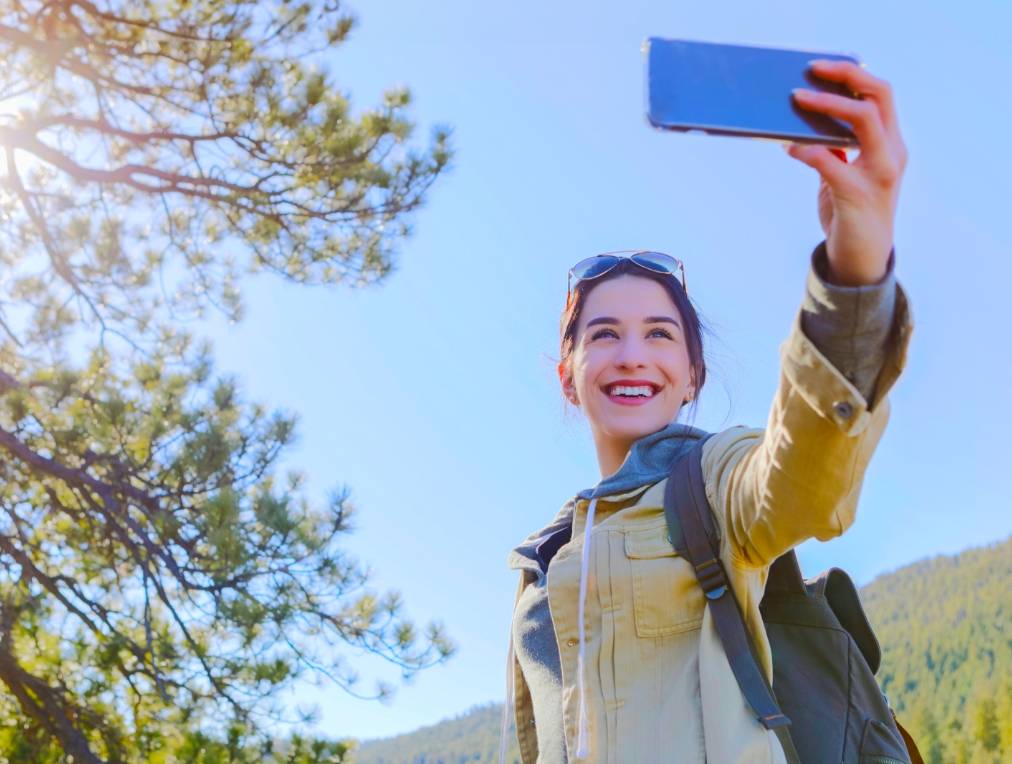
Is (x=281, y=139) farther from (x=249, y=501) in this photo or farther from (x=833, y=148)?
(x=833, y=148)

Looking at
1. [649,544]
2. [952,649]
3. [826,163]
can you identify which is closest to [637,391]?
[649,544]

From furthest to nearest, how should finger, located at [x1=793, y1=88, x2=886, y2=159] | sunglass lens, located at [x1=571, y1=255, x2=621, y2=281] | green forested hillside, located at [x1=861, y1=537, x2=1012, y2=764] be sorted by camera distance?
1. green forested hillside, located at [x1=861, y1=537, x2=1012, y2=764]
2. sunglass lens, located at [x1=571, y1=255, x2=621, y2=281]
3. finger, located at [x1=793, y1=88, x2=886, y2=159]

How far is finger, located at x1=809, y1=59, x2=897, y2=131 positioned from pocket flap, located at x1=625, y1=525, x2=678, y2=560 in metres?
0.44

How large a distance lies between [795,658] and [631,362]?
37cm

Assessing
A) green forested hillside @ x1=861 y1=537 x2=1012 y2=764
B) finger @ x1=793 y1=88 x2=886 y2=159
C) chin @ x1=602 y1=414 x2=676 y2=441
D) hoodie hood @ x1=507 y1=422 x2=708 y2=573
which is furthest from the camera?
green forested hillside @ x1=861 y1=537 x2=1012 y2=764

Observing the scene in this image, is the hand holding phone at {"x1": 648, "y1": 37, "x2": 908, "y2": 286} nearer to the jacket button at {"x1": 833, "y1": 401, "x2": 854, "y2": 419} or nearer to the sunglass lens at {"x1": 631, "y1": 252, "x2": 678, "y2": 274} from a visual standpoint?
the jacket button at {"x1": 833, "y1": 401, "x2": 854, "y2": 419}

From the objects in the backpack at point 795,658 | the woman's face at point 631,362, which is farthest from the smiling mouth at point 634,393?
the backpack at point 795,658

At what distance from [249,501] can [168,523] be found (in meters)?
0.29

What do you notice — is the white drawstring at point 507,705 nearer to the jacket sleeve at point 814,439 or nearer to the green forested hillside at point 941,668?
the jacket sleeve at point 814,439

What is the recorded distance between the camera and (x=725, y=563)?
0.92 m

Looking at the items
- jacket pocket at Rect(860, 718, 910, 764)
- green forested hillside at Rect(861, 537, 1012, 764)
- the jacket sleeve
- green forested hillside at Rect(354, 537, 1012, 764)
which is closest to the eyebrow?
the jacket sleeve

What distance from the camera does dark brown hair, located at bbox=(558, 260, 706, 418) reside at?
4.13ft

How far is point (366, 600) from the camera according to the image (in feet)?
12.3

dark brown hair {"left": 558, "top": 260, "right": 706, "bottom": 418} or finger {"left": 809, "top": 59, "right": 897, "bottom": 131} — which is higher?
dark brown hair {"left": 558, "top": 260, "right": 706, "bottom": 418}
